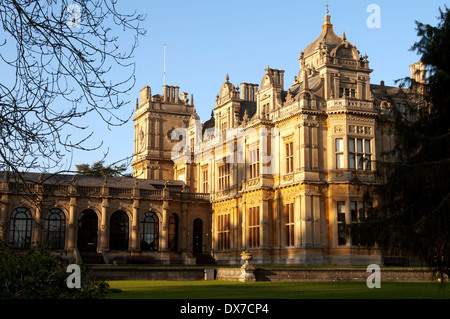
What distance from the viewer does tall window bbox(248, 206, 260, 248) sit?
3992cm

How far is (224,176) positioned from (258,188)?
741 cm

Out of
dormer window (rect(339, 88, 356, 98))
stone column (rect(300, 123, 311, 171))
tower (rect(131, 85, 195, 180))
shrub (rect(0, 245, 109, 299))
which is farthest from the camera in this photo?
tower (rect(131, 85, 195, 180))

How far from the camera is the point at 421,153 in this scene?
16.0 meters

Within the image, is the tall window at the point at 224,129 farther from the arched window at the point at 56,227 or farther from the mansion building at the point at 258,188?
the arched window at the point at 56,227

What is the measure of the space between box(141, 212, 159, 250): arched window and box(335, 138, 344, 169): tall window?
16104mm

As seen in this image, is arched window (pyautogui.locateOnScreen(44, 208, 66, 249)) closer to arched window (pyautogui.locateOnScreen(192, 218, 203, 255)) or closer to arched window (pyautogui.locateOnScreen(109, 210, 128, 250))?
arched window (pyautogui.locateOnScreen(109, 210, 128, 250))

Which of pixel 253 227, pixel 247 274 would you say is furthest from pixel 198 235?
pixel 247 274

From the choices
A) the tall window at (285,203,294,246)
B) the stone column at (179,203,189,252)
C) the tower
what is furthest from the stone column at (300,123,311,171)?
the tower

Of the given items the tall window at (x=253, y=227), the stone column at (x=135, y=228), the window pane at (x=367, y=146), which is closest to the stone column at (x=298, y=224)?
the tall window at (x=253, y=227)

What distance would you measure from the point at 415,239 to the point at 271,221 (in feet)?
81.0

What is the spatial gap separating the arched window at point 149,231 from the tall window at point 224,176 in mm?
5765

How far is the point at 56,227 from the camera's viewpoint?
141 ft

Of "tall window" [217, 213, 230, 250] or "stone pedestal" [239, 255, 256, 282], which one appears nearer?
"stone pedestal" [239, 255, 256, 282]
